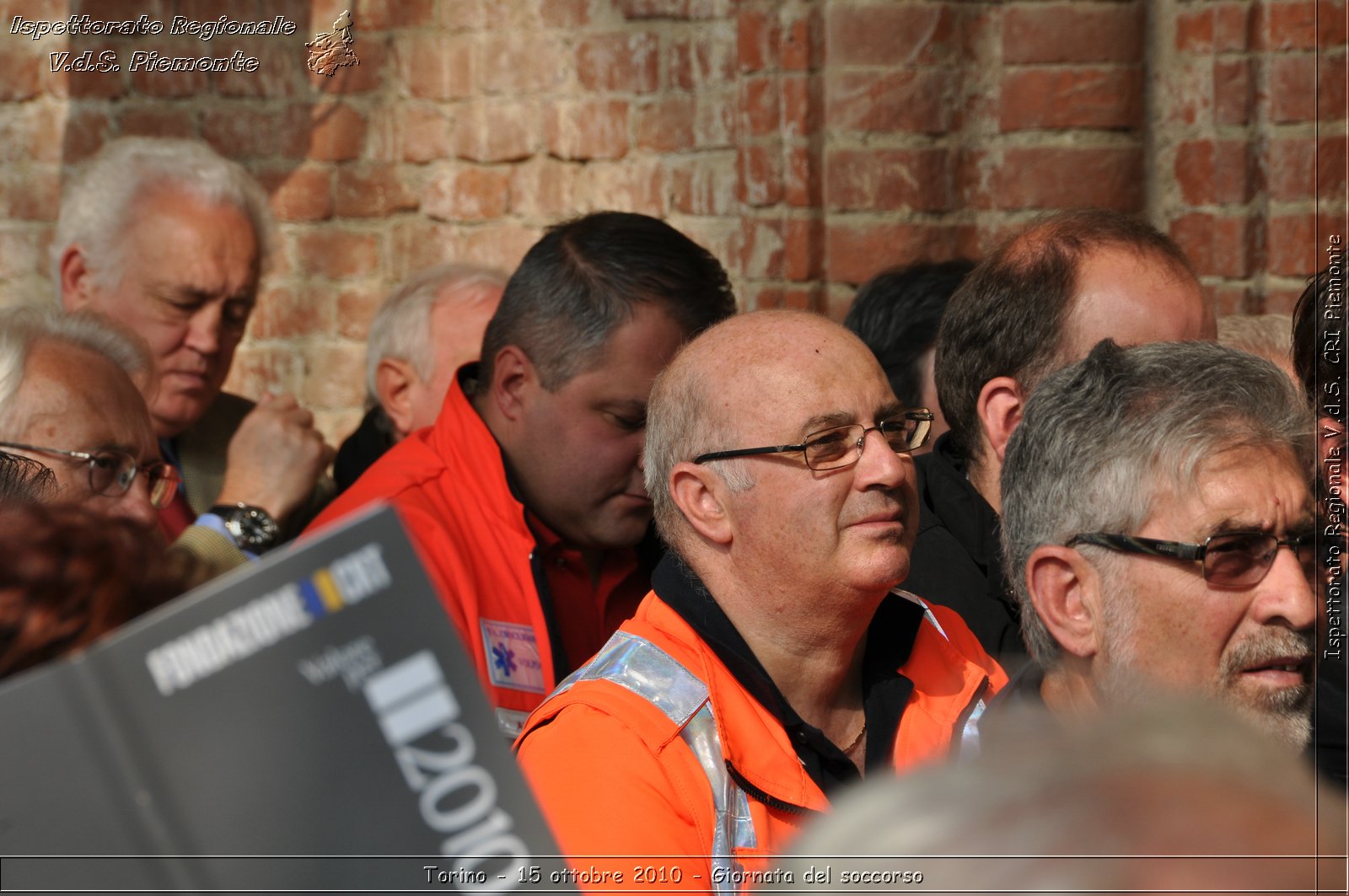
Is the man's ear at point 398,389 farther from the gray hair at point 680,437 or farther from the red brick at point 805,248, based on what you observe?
the gray hair at point 680,437

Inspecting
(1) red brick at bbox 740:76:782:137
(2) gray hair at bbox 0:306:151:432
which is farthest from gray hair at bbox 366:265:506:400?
(2) gray hair at bbox 0:306:151:432

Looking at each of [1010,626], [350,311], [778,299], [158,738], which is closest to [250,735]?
[158,738]

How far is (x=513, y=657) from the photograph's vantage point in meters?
2.43

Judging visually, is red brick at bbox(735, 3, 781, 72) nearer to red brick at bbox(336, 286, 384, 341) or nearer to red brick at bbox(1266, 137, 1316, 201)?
red brick at bbox(1266, 137, 1316, 201)

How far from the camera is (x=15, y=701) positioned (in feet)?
2.30

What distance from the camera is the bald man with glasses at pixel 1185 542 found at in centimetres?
166

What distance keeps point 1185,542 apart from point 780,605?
20.4 inches

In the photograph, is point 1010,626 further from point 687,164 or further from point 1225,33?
point 687,164

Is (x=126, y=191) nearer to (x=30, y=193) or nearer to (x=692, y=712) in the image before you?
(x=30, y=193)

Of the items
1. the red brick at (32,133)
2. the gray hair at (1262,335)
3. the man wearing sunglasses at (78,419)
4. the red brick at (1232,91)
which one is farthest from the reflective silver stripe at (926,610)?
the red brick at (32,133)

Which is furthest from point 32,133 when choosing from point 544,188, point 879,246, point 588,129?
point 879,246

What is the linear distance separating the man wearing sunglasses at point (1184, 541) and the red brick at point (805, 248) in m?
1.47

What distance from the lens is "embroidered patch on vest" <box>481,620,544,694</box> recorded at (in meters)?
2.40

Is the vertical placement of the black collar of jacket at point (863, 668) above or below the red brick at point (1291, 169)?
below
